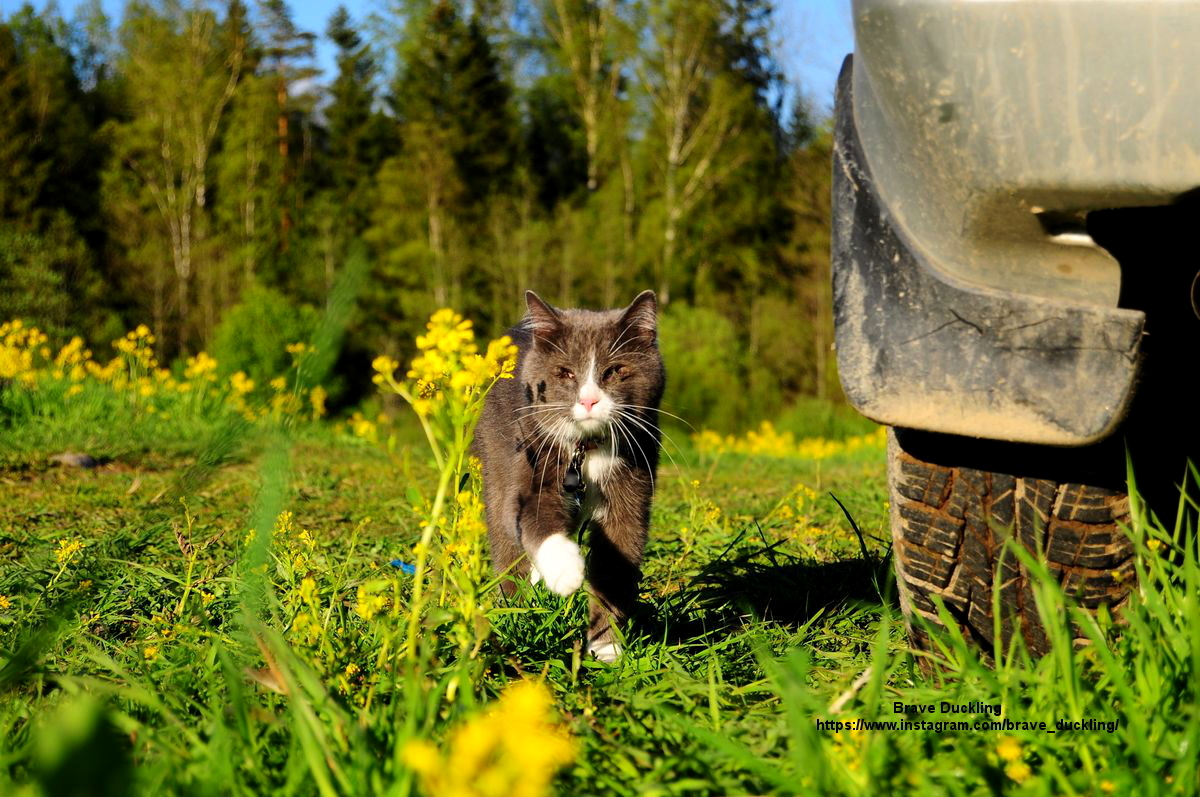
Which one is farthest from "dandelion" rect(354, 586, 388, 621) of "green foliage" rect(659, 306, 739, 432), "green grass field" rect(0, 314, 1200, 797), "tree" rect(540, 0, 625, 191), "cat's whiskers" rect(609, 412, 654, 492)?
"tree" rect(540, 0, 625, 191)

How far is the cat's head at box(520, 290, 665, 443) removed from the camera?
307 cm

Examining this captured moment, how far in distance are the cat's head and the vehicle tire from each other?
3.73 feet

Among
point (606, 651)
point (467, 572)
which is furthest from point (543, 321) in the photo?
point (467, 572)

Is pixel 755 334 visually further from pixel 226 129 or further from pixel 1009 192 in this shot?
pixel 1009 192

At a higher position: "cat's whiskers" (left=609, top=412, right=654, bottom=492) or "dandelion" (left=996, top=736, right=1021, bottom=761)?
"cat's whiskers" (left=609, top=412, right=654, bottom=492)

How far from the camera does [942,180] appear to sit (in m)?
1.64

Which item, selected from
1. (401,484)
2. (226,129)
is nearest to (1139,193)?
(401,484)

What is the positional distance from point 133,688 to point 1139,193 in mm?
1749

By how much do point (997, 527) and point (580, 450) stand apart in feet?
4.87

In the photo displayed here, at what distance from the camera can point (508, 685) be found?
185cm

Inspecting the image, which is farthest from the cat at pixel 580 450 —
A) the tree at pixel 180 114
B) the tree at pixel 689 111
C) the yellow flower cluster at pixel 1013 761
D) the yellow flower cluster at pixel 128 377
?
the tree at pixel 180 114

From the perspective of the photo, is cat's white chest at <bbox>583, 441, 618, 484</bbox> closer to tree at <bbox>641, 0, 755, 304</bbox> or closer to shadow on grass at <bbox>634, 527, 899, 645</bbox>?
shadow on grass at <bbox>634, 527, 899, 645</bbox>

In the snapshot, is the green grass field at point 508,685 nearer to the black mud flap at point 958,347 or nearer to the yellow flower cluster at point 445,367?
the yellow flower cluster at point 445,367

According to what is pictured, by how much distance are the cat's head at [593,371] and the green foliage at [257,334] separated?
5.42 meters
